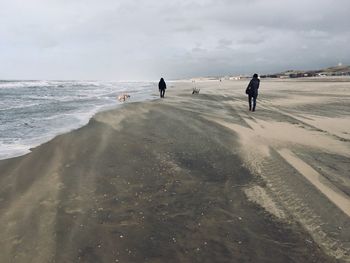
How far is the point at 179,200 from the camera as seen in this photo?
6.40m

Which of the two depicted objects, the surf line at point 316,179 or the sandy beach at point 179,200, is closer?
the sandy beach at point 179,200

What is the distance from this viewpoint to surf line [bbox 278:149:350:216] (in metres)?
6.08

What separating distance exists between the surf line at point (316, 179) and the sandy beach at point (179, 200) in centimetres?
2

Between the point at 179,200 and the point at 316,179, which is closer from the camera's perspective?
the point at 179,200

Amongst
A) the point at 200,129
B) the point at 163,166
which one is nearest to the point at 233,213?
the point at 163,166

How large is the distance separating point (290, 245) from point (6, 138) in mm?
11340

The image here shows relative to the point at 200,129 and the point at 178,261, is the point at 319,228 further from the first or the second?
the point at 200,129

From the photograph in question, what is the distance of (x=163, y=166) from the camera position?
28.1 feet

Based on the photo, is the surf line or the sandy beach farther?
the surf line

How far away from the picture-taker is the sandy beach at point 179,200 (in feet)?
15.6

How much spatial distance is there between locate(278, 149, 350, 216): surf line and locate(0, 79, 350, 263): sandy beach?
2 centimetres

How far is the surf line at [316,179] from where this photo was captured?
20.0 feet

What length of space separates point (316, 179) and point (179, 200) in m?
2.96

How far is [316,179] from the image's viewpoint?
733cm
